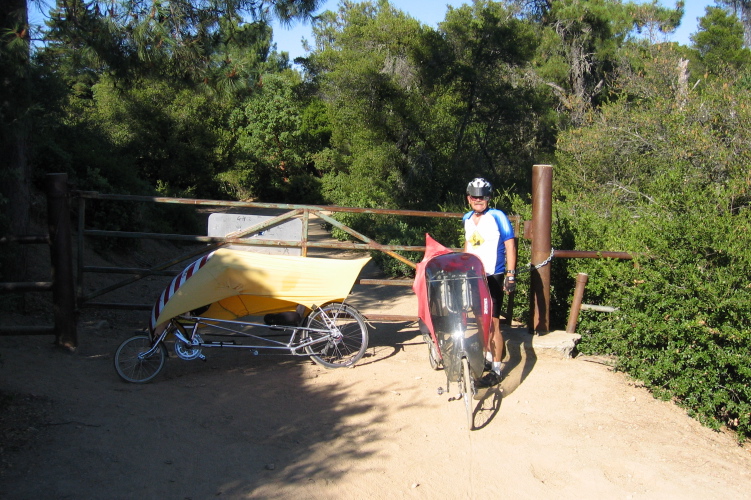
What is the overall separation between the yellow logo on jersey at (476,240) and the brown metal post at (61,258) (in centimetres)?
378

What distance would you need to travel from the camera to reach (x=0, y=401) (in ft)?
15.5

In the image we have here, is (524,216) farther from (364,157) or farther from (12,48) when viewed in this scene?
(364,157)

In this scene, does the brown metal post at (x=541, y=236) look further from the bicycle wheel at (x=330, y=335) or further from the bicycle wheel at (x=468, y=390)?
the bicycle wheel at (x=468, y=390)

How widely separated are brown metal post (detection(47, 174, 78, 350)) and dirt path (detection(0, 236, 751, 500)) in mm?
285

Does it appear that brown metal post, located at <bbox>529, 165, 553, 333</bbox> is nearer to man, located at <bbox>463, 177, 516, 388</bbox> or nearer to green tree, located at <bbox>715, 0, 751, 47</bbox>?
man, located at <bbox>463, 177, 516, 388</bbox>

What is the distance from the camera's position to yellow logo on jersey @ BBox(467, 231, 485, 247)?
5.70 m

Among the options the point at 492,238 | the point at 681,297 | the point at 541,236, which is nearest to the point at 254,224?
the point at 492,238

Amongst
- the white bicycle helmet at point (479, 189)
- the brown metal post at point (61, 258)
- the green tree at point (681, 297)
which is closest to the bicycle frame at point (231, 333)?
the brown metal post at point (61, 258)

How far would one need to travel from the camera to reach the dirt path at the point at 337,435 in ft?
13.0

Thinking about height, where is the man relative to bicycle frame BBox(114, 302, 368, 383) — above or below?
above

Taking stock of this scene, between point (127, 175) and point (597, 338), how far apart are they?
10.9 metres

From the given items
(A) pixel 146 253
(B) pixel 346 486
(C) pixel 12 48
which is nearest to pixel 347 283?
(B) pixel 346 486

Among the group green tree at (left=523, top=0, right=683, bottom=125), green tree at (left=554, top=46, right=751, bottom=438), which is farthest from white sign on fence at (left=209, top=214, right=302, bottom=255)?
green tree at (left=523, top=0, right=683, bottom=125)

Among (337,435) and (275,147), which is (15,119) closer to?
(337,435)
